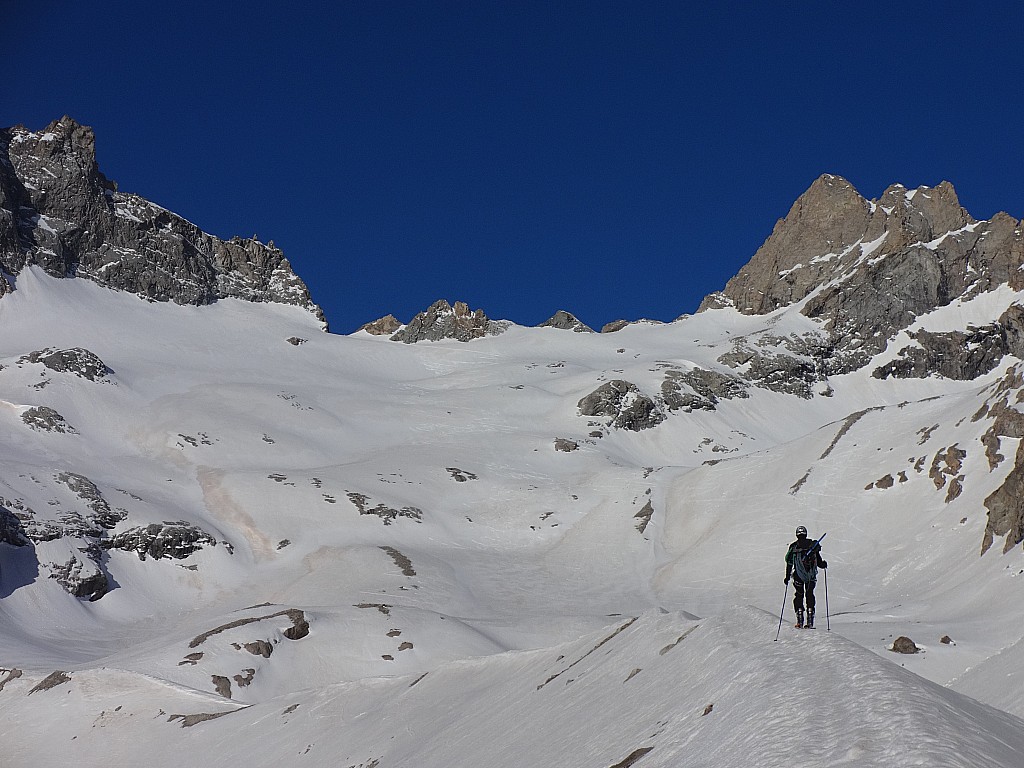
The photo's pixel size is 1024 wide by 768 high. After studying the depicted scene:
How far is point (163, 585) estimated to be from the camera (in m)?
73.6

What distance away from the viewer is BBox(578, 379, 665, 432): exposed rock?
129125mm

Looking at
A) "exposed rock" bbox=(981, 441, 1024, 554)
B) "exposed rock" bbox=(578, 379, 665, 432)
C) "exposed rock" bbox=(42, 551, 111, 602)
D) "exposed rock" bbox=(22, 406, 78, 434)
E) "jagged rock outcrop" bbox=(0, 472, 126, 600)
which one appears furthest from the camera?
"exposed rock" bbox=(578, 379, 665, 432)

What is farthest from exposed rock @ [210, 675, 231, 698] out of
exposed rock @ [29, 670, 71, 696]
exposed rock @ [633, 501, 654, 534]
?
exposed rock @ [633, 501, 654, 534]

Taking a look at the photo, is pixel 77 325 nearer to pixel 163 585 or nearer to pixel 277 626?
pixel 163 585

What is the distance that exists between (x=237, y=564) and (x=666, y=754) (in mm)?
71472

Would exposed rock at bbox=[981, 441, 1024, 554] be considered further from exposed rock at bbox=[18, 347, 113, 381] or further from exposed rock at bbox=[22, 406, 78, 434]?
exposed rock at bbox=[18, 347, 113, 381]

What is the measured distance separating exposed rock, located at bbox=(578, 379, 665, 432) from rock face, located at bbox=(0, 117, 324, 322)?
9040 cm

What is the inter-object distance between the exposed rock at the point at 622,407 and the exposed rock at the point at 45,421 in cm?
6830

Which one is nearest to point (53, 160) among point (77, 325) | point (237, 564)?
point (77, 325)

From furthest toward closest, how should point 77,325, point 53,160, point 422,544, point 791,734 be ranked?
1. point 53,160
2. point 77,325
3. point 422,544
4. point 791,734

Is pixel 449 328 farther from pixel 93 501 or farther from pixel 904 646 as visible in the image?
pixel 904 646

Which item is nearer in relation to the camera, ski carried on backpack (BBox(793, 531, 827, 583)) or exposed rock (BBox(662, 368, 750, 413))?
ski carried on backpack (BBox(793, 531, 827, 583))

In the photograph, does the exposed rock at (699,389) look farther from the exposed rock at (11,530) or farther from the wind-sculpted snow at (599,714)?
the wind-sculpted snow at (599,714)

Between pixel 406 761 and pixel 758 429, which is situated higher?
pixel 758 429
